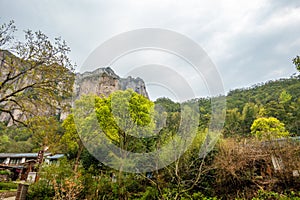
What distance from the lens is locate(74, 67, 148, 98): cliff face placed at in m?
6.28

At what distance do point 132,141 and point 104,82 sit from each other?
116 inches

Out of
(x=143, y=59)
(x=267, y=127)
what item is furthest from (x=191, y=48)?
(x=267, y=127)

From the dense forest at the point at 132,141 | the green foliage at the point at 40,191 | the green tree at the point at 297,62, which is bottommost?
the green foliage at the point at 40,191

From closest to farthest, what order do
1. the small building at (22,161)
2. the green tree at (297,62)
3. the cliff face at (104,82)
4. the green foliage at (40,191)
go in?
the green tree at (297,62) → the cliff face at (104,82) → the green foliage at (40,191) → the small building at (22,161)

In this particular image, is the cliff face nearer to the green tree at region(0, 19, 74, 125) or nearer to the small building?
the green tree at region(0, 19, 74, 125)

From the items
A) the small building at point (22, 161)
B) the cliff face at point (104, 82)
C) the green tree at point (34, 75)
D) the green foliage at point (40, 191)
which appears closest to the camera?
the green tree at point (34, 75)

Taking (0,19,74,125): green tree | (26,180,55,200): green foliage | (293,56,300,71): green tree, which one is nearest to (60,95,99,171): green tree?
(26,180,55,200): green foliage

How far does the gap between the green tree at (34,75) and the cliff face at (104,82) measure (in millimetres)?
604

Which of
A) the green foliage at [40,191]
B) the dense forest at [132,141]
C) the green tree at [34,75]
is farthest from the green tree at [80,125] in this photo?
the green tree at [34,75]

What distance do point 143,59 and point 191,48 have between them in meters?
1.23

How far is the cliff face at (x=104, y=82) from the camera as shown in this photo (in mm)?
6281

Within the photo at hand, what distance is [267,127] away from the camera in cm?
1591

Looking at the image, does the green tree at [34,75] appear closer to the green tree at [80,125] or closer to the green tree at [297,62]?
the green tree at [80,125]

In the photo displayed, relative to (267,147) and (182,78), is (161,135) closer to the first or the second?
(182,78)
